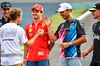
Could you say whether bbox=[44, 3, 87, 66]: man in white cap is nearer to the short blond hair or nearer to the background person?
the background person

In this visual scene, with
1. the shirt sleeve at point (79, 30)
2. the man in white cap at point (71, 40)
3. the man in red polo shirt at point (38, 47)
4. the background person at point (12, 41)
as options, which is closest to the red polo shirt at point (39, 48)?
the man in red polo shirt at point (38, 47)

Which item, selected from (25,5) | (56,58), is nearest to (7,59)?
(56,58)

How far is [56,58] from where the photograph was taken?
26.8 ft

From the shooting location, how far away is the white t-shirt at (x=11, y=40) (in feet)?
14.7

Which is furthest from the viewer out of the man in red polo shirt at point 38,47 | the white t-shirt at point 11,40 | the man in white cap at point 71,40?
the man in red polo shirt at point 38,47

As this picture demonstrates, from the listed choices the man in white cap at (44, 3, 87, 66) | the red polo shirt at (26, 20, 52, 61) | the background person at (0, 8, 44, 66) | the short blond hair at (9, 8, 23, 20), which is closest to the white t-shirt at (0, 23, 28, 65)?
the background person at (0, 8, 44, 66)

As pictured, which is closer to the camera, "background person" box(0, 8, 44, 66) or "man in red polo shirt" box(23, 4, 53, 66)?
"background person" box(0, 8, 44, 66)

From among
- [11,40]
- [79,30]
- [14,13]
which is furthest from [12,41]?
[79,30]

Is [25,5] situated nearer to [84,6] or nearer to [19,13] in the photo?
[84,6]

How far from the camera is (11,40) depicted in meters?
4.46

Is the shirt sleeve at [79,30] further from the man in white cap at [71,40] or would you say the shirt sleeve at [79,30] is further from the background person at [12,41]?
the background person at [12,41]

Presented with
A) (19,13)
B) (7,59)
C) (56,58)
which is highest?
(19,13)

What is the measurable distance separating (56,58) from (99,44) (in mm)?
3563

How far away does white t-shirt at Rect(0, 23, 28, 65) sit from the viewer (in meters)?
4.47
